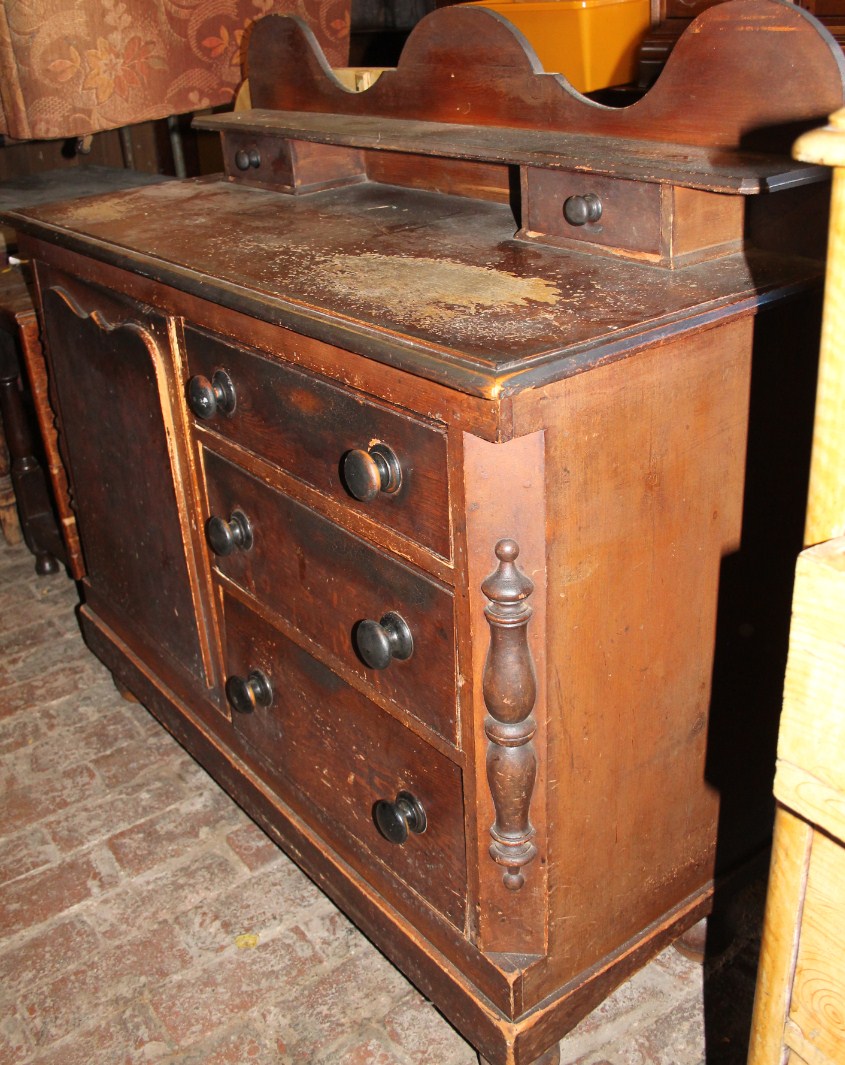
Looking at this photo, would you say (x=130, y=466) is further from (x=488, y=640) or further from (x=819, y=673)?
(x=819, y=673)

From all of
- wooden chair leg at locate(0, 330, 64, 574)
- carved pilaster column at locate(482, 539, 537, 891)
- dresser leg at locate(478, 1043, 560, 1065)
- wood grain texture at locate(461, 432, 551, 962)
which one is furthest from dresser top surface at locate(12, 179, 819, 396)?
wooden chair leg at locate(0, 330, 64, 574)

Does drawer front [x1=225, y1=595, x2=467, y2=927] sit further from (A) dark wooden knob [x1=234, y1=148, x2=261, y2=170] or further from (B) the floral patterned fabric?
(B) the floral patterned fabric

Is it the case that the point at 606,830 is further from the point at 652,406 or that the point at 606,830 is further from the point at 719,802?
the point at 652,406

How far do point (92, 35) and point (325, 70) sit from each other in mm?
580

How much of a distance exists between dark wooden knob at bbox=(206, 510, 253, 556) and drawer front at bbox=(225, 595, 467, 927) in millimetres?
144

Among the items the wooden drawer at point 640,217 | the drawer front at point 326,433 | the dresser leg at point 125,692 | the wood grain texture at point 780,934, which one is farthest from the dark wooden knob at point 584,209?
the dresser leg at point 125,692

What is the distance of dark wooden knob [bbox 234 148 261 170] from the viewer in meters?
2.06

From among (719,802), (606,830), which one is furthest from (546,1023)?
(719,802)

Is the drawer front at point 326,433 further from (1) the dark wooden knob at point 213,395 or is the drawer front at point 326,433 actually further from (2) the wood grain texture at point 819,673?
(2) the wood grain texture at point 819,673

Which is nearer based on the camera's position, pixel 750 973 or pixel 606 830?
pixel 606 830

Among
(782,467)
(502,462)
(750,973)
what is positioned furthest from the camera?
(750,973)

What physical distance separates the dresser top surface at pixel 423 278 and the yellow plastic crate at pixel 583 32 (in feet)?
1.09

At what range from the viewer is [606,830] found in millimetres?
1408

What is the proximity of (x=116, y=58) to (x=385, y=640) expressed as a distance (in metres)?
1.62
